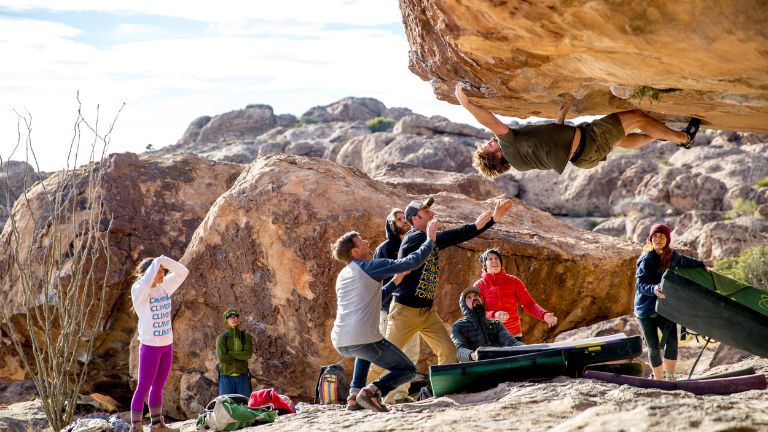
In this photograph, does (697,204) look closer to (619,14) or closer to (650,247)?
(650,247)

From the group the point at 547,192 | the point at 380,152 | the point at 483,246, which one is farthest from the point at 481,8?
the point at 380,152

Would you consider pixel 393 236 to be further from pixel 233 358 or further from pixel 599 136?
pixel 233 358

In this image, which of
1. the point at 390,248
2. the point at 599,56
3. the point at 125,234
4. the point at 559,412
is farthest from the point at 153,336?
the point at 125,234

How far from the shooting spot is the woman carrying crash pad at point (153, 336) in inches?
285

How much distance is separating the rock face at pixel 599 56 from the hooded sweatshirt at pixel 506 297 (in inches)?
66.7

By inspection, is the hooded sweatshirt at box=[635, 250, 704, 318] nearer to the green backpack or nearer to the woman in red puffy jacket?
the woman in red puffy jacket

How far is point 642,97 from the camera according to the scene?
20.7 feet

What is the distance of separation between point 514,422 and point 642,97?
2.52 metres

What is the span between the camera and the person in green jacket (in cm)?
883

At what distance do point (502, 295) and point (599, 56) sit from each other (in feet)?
11.4

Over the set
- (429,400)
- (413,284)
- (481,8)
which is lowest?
(429,400)

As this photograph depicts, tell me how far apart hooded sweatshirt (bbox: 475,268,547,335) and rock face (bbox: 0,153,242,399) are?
546 centimetres

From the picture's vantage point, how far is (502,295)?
8273mm

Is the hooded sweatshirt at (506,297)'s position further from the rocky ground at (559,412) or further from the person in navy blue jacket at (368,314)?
the person in navy blue jacket at (368,314)
